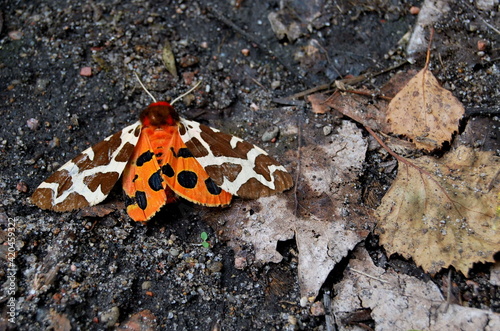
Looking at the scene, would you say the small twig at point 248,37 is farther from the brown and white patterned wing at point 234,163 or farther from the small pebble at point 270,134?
the brown and white patterned wing at point 234,163

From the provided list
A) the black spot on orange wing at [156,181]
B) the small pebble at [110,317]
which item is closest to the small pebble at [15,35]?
the black spot on orange wing at [156,181]

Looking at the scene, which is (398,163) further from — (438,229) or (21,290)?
(21,290)

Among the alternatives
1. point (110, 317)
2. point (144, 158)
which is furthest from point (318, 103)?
point (110, 317)

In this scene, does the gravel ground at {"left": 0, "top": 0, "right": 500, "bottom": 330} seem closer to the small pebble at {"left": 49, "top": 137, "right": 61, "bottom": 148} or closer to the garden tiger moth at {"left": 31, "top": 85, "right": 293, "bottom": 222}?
the small pebble at {"left": 49, "top": 137, "right": 61, "bottom": 148}

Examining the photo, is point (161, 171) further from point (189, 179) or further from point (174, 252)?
point (174, 252)

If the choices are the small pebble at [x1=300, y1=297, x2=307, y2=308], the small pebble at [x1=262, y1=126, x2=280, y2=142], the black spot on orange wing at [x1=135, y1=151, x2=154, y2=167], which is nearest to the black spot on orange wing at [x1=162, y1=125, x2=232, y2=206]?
the black spot on orange wing at [x1=135, y1=151, x2=154, y2=167]

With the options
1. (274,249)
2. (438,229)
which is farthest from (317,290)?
(438,229)
